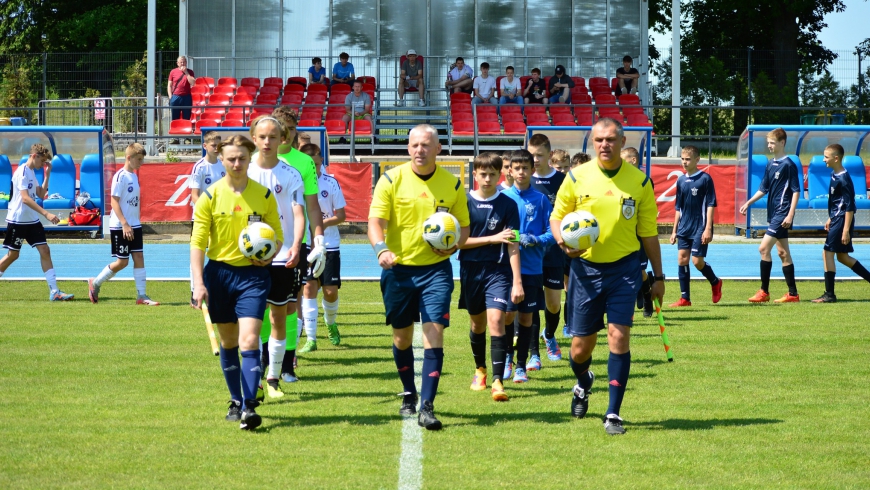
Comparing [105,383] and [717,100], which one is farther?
[717,100]

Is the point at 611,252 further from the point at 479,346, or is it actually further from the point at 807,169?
the point at 807,169

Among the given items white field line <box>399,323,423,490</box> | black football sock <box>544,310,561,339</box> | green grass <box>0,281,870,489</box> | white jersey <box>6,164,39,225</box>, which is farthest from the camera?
white jersey <box>6,164,39,225</box>

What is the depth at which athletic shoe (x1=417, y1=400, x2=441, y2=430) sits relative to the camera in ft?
21.5

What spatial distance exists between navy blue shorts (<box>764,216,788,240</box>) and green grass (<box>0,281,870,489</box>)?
2359 millimetres

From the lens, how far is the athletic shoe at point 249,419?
6512 mm

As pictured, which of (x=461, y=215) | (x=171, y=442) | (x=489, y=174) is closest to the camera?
(x=171, y=442)

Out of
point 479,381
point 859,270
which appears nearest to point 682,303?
point 859,270

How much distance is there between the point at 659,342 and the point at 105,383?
5346mm

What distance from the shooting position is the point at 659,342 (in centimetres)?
1046

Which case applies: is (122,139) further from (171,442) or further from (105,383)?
(171,442)

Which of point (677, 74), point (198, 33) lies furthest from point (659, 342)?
point (198, 33)

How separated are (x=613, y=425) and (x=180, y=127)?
2310 centimetres

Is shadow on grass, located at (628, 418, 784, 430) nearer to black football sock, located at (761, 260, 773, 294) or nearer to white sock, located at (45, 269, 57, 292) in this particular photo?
black football sock, located at (761, 260, 773, 294)

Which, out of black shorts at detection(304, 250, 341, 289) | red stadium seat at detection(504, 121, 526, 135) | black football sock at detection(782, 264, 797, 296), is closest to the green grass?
black shorts at detection(304, 250, 341, 289)
